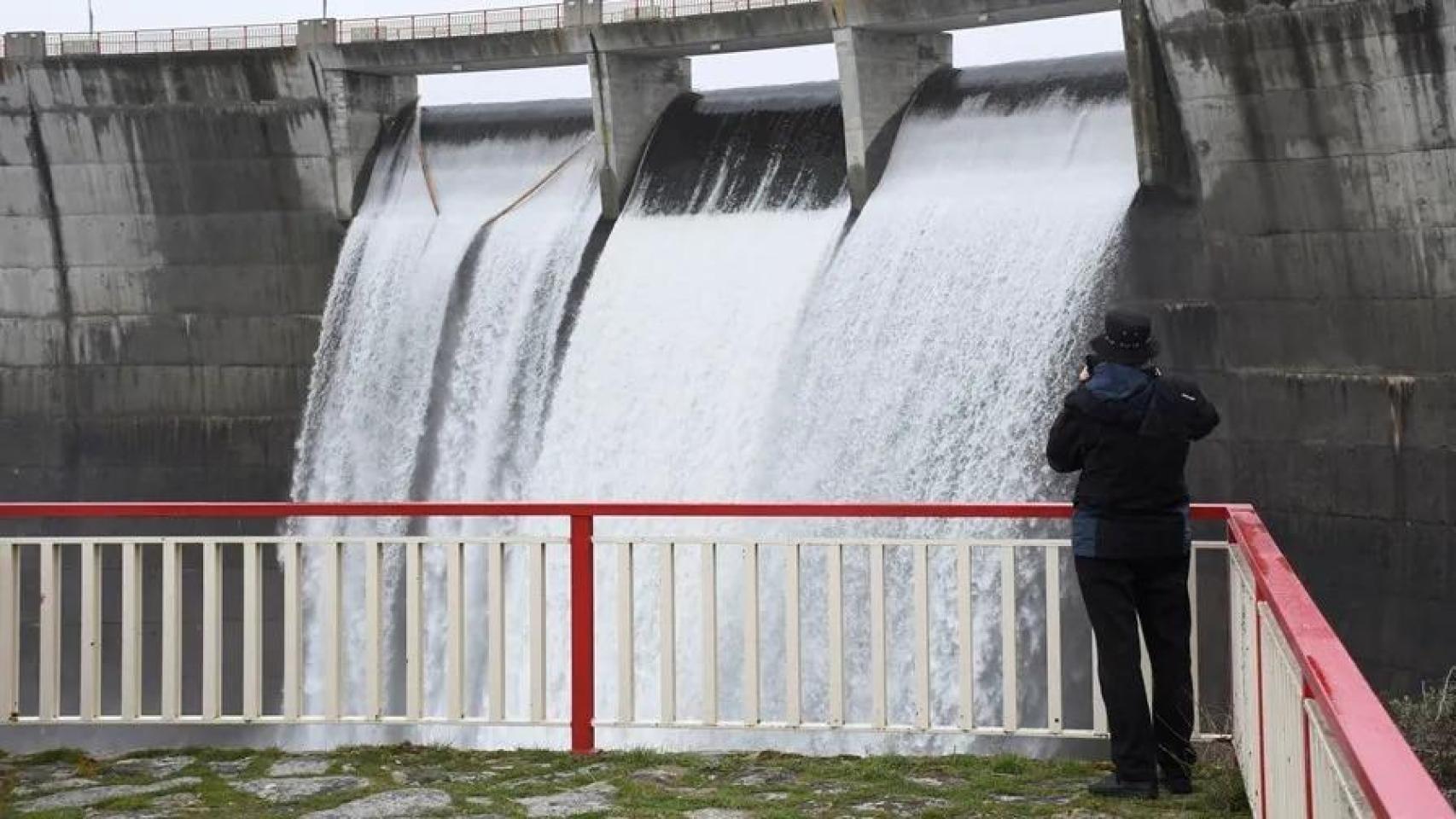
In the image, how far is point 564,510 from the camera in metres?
7.24

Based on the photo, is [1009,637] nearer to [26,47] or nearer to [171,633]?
[171,633]

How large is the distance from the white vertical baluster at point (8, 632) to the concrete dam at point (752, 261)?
10.2 metres

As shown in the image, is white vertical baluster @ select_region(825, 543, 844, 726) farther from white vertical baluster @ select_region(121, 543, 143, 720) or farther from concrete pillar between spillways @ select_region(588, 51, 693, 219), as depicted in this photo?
concrete pillar between spillways @ select_region(588, 51, 693, 219)

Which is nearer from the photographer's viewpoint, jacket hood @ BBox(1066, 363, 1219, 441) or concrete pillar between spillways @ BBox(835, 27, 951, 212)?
jacket hood @ BBox(1066, 363, 1219, 441)

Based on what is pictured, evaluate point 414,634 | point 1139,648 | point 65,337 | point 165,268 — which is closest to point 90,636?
point 414,634

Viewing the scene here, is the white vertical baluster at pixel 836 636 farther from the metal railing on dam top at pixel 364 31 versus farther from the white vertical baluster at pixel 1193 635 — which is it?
the metal railing on dam top at pixel 364 31

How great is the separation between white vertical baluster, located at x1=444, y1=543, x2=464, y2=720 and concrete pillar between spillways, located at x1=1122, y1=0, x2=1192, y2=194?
11.2 metres

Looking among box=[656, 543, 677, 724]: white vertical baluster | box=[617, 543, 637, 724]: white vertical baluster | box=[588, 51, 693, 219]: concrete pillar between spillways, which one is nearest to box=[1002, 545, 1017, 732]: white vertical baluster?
box=[656, 543, 677, 724]: white vertical baluster

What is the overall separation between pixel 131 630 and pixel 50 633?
1.05 feet

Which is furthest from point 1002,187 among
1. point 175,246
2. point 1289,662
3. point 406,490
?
point 1289,662

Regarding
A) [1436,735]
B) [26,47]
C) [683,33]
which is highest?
[26,47]

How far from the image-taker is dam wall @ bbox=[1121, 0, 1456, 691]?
14805mm

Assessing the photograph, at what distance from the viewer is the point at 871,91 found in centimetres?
2041

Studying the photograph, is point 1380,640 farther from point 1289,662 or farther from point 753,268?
point 1289,662
